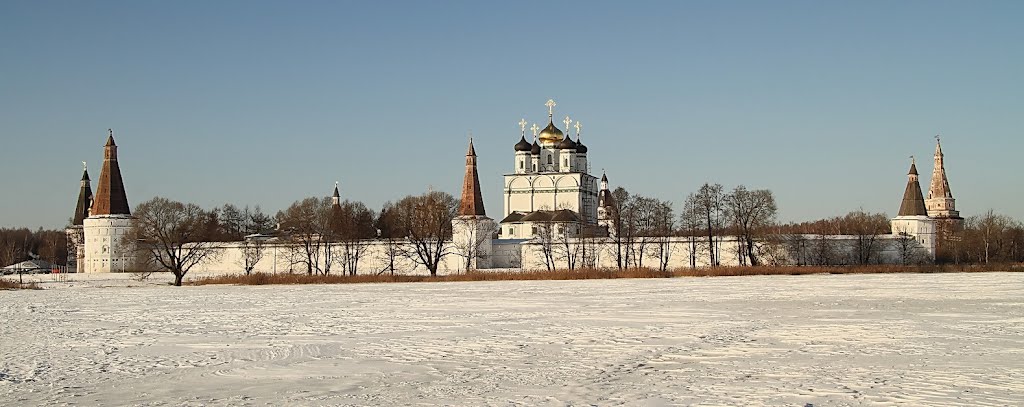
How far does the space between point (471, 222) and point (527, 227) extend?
11.5m

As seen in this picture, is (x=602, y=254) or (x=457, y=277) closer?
(x=457, y=277)

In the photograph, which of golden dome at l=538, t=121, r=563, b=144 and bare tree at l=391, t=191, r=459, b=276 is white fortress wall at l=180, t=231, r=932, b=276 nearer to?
bare tree at l=391, t=191, r=459, b=276

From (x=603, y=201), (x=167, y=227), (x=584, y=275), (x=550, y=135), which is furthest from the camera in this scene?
(x=603, y=201)

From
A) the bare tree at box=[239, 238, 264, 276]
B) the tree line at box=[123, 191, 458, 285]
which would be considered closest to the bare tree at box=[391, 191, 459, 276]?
the tree line at box=[123, 191, 458, 285]

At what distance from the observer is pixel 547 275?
36.4 meters

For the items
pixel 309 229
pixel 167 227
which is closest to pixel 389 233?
pixel 309 229

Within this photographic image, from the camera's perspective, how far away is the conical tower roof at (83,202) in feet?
212

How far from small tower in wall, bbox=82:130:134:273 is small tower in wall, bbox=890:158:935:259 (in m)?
39.6

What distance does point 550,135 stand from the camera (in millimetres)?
66875

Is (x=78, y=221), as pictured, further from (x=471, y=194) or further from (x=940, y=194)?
(x=940, y=194)

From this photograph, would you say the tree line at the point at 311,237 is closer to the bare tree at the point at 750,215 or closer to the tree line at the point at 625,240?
the tree line at the point at 625,240

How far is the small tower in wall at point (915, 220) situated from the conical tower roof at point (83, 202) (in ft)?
157

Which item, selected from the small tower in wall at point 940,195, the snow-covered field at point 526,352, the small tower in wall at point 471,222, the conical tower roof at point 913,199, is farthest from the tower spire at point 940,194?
the snow-covered field at point 526,352

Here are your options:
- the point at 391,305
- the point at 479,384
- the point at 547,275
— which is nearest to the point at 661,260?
the point at 547,275
